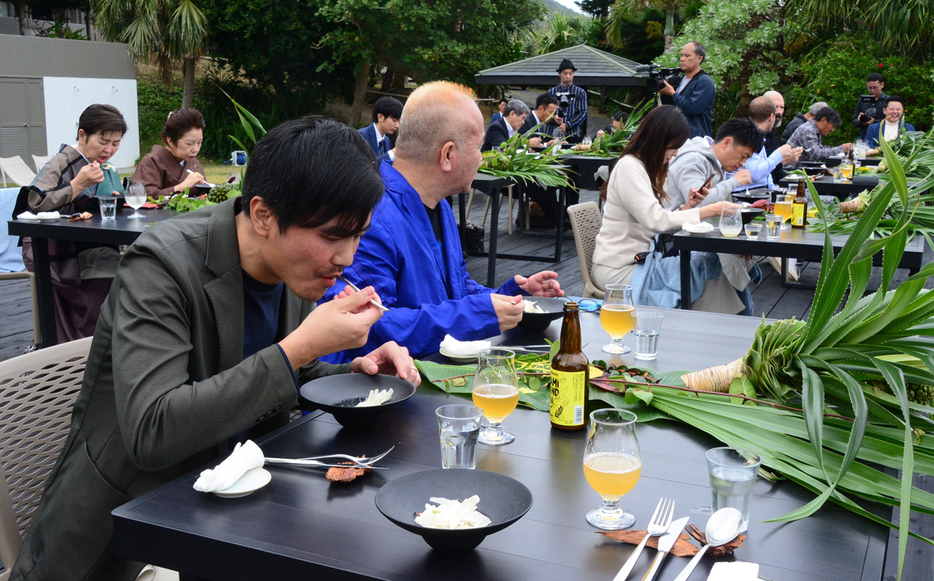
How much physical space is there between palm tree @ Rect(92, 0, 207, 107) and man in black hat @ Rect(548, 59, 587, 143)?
1377 centimetres

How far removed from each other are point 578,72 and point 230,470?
12.2 metres

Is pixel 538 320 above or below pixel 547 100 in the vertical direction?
below

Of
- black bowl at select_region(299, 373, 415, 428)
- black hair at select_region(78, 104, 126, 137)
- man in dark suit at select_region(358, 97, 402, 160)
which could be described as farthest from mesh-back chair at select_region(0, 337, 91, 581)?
man in dark suit at select_region(358, 97, 402, 160)

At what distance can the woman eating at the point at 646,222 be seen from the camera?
4.41 m

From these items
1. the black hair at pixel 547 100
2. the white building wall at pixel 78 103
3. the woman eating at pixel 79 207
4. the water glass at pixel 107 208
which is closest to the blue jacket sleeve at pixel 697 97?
the black hair at pixel 547 100

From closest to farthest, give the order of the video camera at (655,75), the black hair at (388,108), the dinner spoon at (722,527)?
the dinner spoon at (722,527), the black hair at (388,108), the video camera at (655,75)

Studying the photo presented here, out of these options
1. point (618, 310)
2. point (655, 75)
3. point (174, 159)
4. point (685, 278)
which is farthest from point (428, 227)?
point (655, 75)

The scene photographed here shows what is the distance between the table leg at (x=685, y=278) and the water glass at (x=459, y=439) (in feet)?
10.2

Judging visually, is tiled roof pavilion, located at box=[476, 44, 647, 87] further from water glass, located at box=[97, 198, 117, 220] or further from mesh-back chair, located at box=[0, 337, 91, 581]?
mesh-back chair, located at box=[0, 337, 91, 581]

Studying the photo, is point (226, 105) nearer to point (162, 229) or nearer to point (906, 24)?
point (906, 24)

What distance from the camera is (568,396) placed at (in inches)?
67.3

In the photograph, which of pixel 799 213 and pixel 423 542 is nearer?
pixel 423 542

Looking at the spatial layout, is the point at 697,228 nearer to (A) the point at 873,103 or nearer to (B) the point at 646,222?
(B) the point at 646,222

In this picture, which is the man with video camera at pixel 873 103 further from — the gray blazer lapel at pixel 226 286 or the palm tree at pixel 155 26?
the palm tree at pixel 155 26
